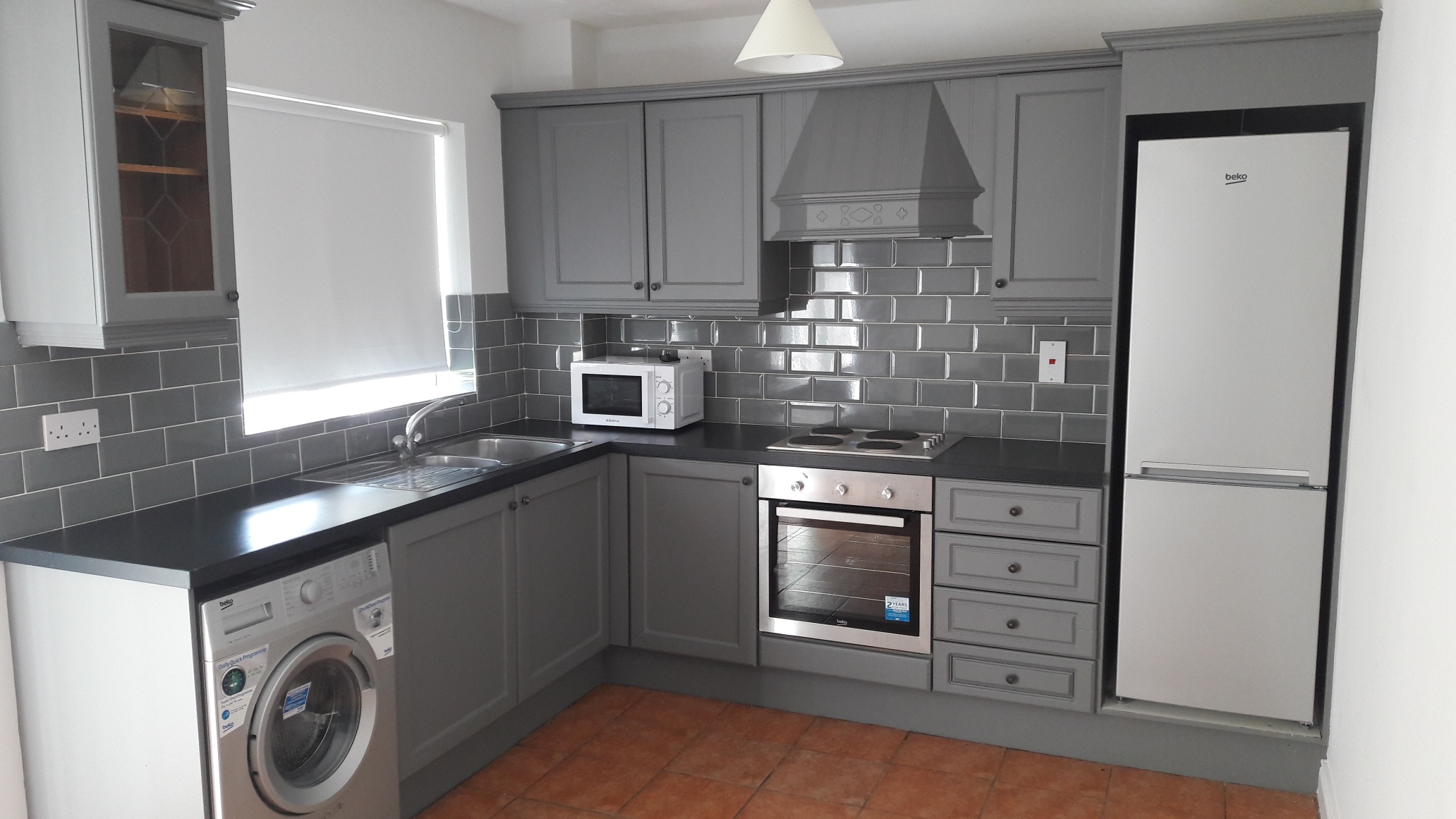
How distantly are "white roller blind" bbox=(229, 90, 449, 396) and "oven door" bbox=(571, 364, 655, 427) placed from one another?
20.6 inches

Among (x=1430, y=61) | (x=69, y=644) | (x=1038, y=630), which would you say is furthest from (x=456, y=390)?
(x=1430, y=61)

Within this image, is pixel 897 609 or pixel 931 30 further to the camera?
pixel 931 30

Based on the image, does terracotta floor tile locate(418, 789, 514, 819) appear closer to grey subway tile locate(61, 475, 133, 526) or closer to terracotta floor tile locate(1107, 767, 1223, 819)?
grey subway tile locate(61, 475, 133, 526)

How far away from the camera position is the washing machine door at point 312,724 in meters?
2.49

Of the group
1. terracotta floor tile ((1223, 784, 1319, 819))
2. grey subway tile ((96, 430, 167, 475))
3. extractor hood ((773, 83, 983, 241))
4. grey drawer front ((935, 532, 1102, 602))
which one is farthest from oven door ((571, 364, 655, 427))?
terracotta floor tile ((1223, 784, 1319, 819))

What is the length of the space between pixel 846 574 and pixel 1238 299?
1470mm

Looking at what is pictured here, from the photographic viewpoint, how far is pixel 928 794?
10.6 ft

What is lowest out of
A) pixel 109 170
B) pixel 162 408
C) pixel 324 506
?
pixel 324 506

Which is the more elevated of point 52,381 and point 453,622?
point 52,381

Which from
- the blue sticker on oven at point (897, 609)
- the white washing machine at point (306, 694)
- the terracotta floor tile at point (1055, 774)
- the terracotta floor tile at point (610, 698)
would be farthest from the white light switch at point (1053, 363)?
the white washing machine at point (306, 694)

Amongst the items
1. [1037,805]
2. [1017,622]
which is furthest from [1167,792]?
[1017,622]

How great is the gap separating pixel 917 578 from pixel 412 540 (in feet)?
5.21

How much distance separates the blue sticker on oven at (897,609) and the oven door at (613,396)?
1.13 m

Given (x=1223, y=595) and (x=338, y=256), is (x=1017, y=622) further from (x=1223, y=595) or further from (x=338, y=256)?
(x=338, y=256)
